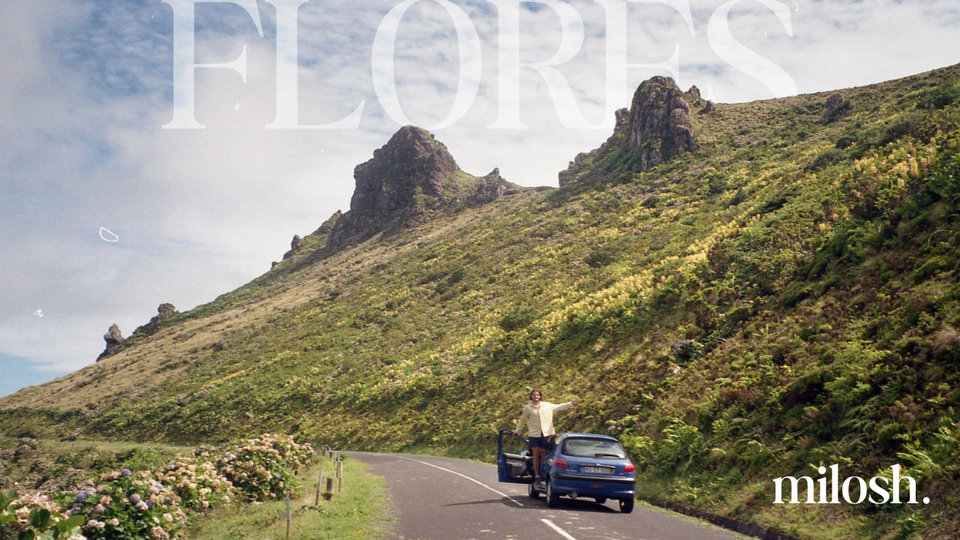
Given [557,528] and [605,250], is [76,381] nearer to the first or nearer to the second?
[605,250]

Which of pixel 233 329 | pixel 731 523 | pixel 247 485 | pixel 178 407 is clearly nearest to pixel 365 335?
pixel 178 407

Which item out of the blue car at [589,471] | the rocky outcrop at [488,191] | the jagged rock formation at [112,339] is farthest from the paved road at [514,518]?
the jagged rock formation at [112,339]

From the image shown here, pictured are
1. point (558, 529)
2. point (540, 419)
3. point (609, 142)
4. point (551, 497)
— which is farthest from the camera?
point (609, 142)

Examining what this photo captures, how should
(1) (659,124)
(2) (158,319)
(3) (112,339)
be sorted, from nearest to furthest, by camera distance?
(1) (659,124)
(3) (112,339)
(2) (158,319)

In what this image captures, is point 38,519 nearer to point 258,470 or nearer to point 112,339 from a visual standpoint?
point 258,470

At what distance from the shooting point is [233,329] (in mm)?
77188

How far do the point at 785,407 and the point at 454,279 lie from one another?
5011 cm

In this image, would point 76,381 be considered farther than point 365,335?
Yes

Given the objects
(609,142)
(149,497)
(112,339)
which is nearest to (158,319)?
(112,339)

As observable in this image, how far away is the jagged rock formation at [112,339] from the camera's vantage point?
313ft

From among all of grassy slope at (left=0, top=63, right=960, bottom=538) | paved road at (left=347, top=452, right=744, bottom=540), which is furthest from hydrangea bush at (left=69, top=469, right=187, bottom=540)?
grassy slope at (left=0, top=63, right=960, bottom=538)

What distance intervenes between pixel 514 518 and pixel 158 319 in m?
109

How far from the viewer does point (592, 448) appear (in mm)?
11258

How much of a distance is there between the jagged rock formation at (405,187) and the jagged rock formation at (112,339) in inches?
1476
